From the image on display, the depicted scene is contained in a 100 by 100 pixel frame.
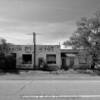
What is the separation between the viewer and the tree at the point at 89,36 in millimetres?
25109

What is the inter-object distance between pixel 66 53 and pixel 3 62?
12048 millimetres

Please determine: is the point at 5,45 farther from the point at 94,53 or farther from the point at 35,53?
the point at 94,53

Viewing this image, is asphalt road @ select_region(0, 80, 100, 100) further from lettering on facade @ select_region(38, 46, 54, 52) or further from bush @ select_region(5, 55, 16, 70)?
lettering on facade @ select_region(38, 46, 54, 52)

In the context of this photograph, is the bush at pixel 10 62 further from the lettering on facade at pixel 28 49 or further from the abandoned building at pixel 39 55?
the lettering on facade at pixel 28 49

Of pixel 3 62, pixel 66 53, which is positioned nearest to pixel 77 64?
pixel 66 53

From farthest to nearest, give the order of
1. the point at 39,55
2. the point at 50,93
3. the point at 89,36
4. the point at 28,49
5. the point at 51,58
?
1. the point at 51,58
2. the point at 28,49
3. the point at 39,55
4. the point at 89,36
5. the point at 50,93

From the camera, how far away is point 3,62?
89.6 feet

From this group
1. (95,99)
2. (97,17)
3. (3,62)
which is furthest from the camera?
(3,62)

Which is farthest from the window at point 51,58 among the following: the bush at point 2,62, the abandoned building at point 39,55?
the bush at point 2,62

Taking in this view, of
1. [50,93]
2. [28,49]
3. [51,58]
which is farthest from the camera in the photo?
[51,58]

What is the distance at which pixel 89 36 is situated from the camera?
25.9m

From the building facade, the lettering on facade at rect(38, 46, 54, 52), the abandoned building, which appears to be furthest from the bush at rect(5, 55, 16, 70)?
the lettering on facade at rect(38, 46, 54, 52)

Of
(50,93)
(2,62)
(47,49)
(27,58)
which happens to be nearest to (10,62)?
(2,62)

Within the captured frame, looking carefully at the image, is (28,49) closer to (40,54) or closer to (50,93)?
(40,54)
